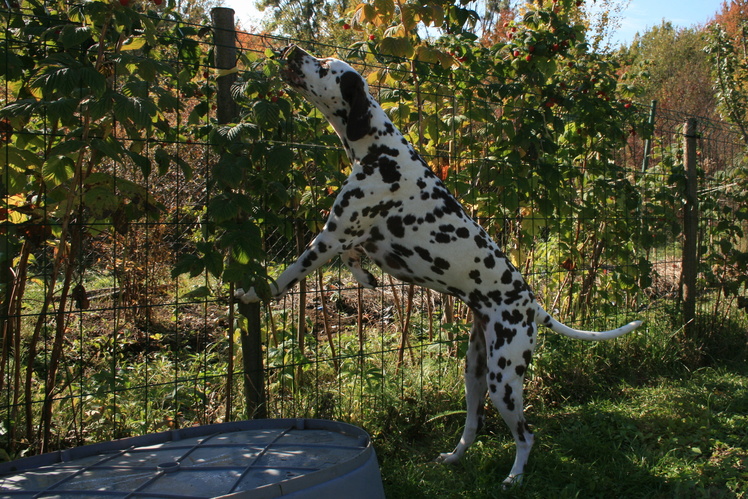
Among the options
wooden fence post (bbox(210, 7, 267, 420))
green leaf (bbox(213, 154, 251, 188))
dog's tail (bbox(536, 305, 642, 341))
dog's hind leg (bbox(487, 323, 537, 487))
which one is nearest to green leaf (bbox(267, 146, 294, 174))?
green leaf (bbox(213, 154, 251, 188))

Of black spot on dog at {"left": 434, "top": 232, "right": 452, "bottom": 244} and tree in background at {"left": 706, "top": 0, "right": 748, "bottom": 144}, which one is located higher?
tree in background at {"left": 706, "top": 0, "right": 748, "bottom": 144}

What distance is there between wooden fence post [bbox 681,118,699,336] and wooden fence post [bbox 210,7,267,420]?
481cm

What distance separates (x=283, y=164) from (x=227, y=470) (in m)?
1.43

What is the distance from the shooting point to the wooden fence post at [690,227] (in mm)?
6391

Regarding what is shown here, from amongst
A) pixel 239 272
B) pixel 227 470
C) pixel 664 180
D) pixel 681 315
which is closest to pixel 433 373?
pixel 239 272

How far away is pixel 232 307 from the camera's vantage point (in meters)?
3.29

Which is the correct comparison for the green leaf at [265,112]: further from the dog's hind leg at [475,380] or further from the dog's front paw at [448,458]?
the dog's front paw at [448,458]

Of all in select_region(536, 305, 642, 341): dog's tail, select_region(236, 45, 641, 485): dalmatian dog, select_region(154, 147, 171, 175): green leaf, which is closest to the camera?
select_region(154, 147, 171, 175): green leaf

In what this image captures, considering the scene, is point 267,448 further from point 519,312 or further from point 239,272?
point 519,312

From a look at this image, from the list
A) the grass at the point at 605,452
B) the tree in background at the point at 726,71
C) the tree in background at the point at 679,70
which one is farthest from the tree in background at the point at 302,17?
the grass at the point at 605,452

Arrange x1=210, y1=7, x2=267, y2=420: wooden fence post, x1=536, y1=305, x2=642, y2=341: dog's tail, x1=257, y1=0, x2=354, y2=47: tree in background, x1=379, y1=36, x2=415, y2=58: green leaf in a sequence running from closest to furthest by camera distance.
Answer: x1=210, y1=7, x2=267, y2=420: wooden fence post, x1=536, y1=305, x2=642, y2=341: dog's tail, x1=379, y1=36, x2=415, y2=58: green leaf, x1=257, y1=0, x2=354, y2=47: tree in background

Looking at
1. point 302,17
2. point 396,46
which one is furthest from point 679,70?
point 396,46

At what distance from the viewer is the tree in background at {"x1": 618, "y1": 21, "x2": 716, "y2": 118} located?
2453cm

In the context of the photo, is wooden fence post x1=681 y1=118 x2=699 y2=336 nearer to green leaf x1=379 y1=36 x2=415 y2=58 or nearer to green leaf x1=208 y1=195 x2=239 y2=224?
green leaf x1=379 y1=36 x2=415 y2=58
